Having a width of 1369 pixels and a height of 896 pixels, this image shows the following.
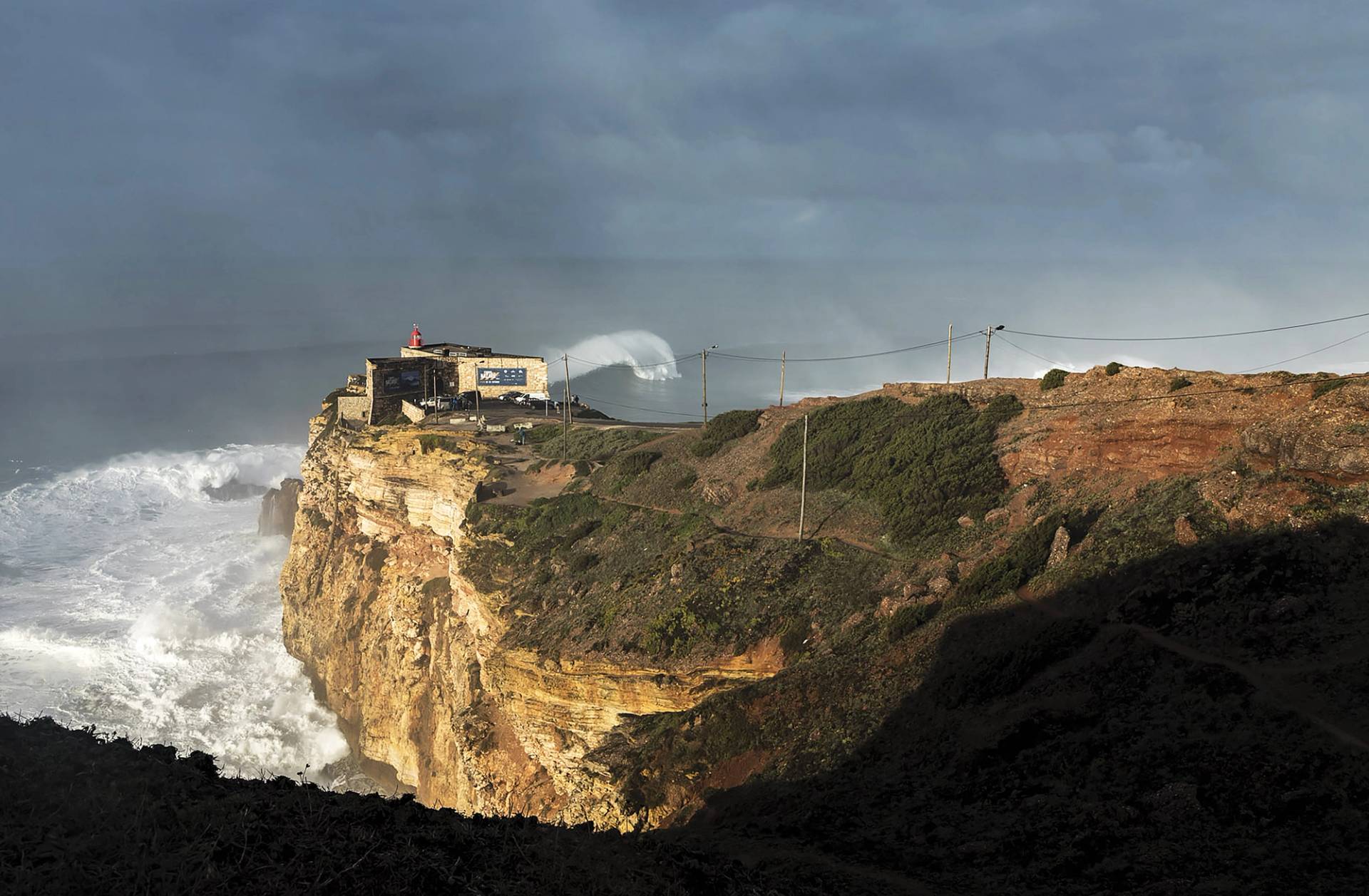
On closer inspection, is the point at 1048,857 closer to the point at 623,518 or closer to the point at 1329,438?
the point at 1329,438

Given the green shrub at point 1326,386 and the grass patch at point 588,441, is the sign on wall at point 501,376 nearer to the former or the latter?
the grass patch at point 588,441

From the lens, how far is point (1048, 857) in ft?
30.9

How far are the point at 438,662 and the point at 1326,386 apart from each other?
97.0 ft

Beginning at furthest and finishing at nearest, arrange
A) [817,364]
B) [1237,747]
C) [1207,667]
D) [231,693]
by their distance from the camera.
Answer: [817,364], [231,693], [1207,667], [1237,747]

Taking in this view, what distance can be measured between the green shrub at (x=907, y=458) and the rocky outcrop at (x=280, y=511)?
4383cm

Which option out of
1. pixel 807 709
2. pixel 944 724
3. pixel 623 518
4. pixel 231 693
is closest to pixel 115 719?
pixel 231 693

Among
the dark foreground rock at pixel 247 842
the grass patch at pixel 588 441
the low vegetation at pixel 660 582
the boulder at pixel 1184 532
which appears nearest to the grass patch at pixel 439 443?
the grass patch at pixel 588 441

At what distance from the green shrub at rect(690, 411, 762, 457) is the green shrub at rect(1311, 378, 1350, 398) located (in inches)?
735

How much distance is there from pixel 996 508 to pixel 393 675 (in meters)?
25.7

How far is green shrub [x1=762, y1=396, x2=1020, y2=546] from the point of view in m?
22.0

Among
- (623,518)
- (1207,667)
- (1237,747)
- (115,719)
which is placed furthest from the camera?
(115,719)

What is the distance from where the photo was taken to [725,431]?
3331 centimetres

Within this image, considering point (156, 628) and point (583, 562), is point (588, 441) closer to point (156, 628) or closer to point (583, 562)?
point (583, 562)

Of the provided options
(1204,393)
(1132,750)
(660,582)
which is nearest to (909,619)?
(1132,750)
